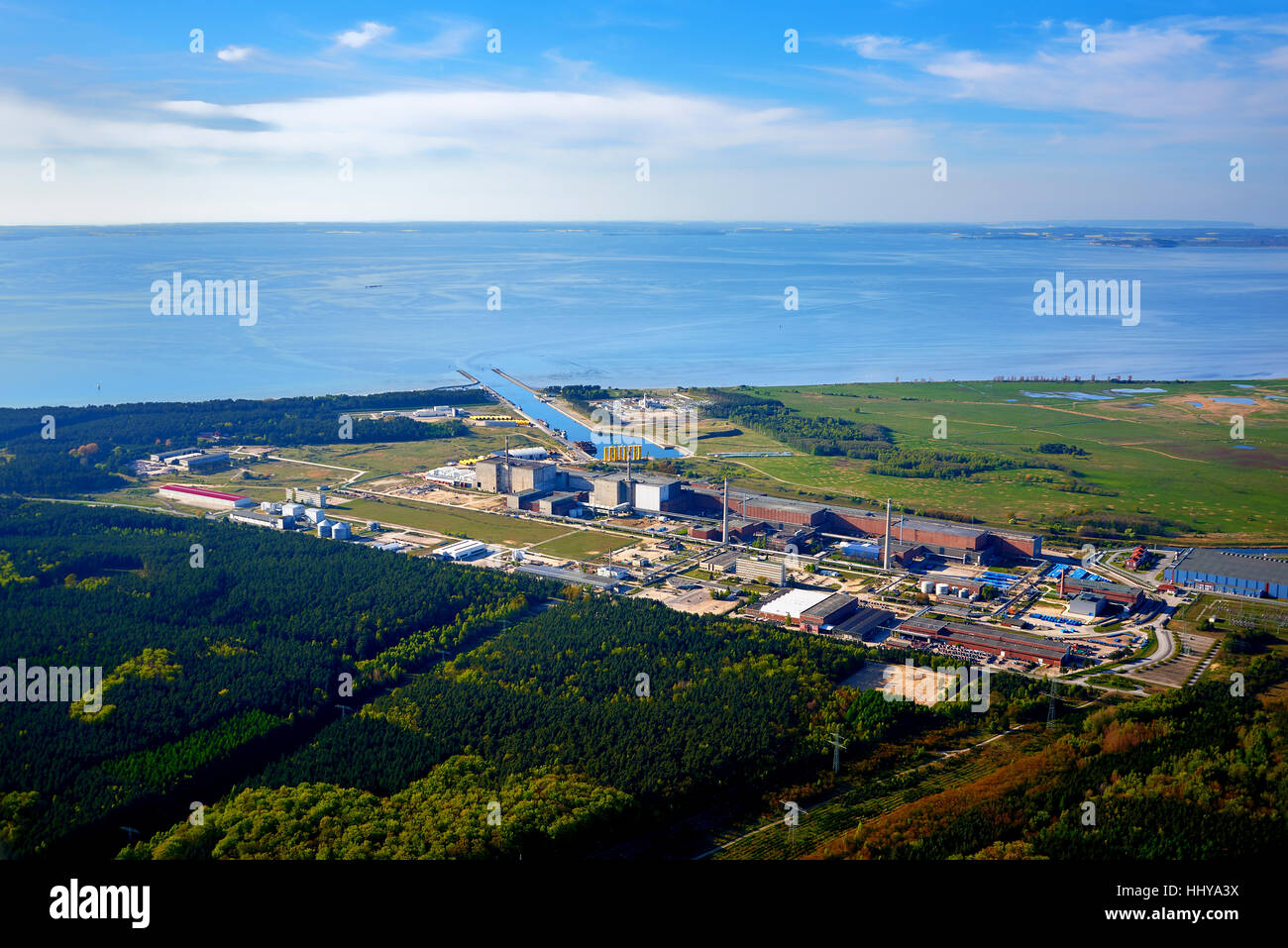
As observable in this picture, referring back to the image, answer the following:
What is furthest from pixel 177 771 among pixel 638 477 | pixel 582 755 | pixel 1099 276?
pixel 1099 276

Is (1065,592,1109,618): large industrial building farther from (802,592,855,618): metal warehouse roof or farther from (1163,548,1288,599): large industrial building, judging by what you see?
(802,592,855,618): metal warehouse roof

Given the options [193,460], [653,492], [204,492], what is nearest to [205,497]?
[204,492]

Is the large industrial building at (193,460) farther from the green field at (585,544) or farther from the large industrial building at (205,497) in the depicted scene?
the green field at (585,544)

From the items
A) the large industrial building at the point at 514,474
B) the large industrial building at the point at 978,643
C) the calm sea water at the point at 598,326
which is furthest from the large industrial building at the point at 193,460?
the large industrial building at the point at 978,643
